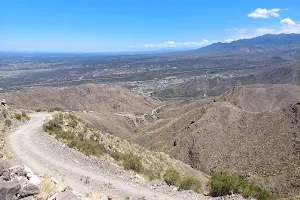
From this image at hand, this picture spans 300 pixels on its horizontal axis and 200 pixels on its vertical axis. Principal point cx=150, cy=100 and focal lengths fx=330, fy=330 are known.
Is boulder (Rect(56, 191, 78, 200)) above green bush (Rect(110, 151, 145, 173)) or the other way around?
above

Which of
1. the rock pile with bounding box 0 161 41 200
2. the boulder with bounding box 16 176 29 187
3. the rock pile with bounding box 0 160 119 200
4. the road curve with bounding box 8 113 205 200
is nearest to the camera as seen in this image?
the rock pile with bounding box 0 160 119 200

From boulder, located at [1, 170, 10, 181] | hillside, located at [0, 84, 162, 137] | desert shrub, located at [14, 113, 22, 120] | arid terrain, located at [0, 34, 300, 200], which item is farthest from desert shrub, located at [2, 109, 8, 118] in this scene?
hillside, located at [0, 84, 162, 137]

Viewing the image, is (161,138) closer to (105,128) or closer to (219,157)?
(105,128)

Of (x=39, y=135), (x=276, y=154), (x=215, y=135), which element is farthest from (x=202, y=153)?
(x=39, y=135)

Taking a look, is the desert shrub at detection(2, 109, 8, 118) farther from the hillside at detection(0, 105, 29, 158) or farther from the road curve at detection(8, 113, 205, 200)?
the road curve at detection(8, 113, 205, 200)

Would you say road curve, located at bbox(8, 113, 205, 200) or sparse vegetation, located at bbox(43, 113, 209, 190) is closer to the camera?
road curve, located at bbox(8, 113, 205, 200)

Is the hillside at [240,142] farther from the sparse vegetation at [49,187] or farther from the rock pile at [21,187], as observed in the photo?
the rock pile at [21,187]

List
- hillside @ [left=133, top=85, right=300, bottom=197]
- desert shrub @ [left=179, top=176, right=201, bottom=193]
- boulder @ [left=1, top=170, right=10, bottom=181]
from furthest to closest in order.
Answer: hillside @ [left=133, top=85, right=300, bottom=197], desert shrub @ [left=179, top=176, right=201, bottom=193], boulder @ [left=1, top=170, right=10, bottom=181]

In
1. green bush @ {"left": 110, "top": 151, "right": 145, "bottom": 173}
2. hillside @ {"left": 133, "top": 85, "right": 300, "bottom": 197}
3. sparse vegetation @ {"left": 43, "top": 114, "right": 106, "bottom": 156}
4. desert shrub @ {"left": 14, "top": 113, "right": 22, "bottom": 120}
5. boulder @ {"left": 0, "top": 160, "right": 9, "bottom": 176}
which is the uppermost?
boulder @ {"left": 0, "top": 160, "right": 9, "bottom": 176}

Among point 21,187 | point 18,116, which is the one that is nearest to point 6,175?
point 21,187
